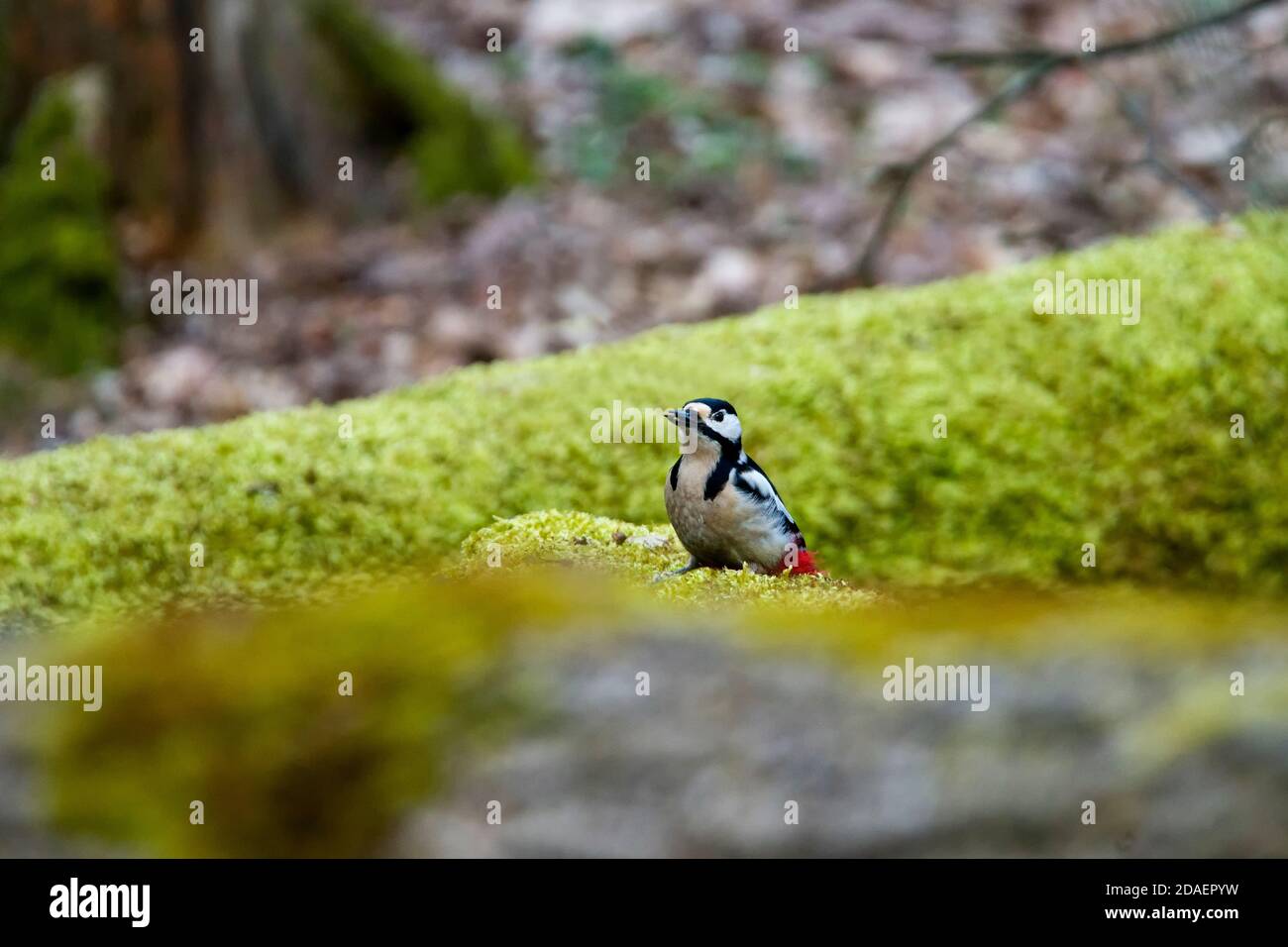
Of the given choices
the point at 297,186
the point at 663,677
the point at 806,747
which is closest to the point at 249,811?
the point at 663,677

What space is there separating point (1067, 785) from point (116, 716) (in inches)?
46.1

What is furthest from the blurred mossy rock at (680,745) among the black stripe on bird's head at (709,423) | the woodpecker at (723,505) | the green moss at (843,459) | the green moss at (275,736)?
the green moss at (843,459)

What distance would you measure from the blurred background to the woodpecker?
3374 millimetres

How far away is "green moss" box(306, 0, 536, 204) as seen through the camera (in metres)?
7.57

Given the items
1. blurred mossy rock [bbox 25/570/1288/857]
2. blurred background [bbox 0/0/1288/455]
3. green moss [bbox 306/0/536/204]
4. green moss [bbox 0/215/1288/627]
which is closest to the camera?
blurred mossy rock [bbox 25/570/1288/857]

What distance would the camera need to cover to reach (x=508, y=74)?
8750 mm

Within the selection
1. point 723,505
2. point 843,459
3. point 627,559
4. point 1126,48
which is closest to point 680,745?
point 723,505

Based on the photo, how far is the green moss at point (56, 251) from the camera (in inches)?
264

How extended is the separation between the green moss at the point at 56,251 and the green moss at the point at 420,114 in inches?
57.2

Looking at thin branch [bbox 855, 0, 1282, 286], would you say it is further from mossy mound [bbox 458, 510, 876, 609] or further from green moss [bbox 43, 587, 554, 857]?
green moss [bbox 43, 587, 554, 857]

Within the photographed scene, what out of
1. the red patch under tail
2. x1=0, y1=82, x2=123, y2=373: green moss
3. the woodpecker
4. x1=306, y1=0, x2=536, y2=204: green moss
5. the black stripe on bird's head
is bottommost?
the red patch under tail

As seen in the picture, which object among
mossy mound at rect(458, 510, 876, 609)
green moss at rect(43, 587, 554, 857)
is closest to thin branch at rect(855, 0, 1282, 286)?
mossy mound at rect(458, 510, 876, 609)

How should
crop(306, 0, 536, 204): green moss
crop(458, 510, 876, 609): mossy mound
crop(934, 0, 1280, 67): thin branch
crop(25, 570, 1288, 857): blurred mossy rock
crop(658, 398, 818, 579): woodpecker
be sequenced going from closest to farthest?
crop(25, 570, 1288, 857): blurred mossy rock
crop(458, 510, 876, 609): mossy mound
crop(658, 398, 818, 579): woodpecker
crop(934, 0, 1280, 67): thin branch
crop(306, 0, 536, 204): green moss
